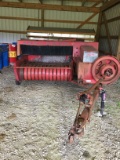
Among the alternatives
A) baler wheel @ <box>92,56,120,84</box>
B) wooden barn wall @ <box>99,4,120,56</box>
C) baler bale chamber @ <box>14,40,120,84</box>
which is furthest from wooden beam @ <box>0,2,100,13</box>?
baler wheel @ <box>92,56,120,84</box>

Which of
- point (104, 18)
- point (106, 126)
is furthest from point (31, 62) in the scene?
point (104, 18)

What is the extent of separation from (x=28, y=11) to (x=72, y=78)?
7.05 metres

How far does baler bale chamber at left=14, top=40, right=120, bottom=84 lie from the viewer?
2.86 m

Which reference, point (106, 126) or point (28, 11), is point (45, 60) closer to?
point (106, 126)

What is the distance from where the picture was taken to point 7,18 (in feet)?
30.4

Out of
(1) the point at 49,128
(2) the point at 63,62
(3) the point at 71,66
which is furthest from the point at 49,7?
(1) the point at 49,128

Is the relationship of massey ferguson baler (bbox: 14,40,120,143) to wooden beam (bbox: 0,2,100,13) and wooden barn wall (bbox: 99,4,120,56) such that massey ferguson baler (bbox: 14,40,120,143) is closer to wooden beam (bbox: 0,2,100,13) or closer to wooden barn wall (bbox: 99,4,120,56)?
wooden barn wall (bbox: 99,4,120,56)

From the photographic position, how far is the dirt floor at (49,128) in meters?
1.80

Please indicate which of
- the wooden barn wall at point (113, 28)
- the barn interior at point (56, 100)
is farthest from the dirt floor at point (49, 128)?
the wooden barn wall at point (113, 28)

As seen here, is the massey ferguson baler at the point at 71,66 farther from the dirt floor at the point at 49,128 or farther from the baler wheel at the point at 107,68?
the dirt floor at the point at 49,128

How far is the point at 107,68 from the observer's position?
277 centimetres

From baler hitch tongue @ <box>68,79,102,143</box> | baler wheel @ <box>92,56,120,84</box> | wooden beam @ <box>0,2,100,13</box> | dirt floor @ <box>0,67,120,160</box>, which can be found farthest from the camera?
wooden beam @ <box>0,2,100,13</box>

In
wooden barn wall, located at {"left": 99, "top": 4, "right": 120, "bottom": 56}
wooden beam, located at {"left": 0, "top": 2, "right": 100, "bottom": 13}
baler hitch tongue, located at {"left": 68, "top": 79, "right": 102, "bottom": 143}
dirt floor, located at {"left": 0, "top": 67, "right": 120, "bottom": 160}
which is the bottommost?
dirt floor, located at {"left": 0, "top": 67, "right": 120, "bottom": 160}

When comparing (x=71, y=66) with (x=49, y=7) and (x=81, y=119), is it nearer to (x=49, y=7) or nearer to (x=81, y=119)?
(x=81, y=119)
